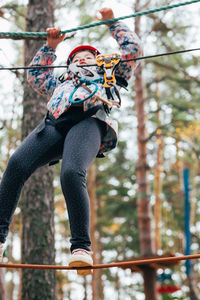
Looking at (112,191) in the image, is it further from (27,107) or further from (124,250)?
(27,107)

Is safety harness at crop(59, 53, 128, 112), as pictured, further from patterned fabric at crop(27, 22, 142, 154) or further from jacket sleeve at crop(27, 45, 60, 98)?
jacket sleeve at crop(27, 45, 60, 98)

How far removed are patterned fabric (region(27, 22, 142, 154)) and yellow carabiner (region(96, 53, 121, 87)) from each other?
6cm

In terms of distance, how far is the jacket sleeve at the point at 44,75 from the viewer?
2.42 meters

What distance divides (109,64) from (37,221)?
210cm

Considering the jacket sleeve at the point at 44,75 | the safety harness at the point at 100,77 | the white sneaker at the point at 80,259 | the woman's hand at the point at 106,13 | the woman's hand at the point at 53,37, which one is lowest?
the white sneaker at the point at 80,259

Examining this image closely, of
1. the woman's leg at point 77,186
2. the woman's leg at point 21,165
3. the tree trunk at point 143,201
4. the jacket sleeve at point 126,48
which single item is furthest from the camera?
the tree trunk at point 143,201

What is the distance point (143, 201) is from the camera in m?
6.61

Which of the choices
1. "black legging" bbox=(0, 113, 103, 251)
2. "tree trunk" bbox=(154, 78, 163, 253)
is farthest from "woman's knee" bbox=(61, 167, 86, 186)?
"tree trunk" bbox=(154, 78, 163, 253)

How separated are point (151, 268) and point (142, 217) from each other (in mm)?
1234

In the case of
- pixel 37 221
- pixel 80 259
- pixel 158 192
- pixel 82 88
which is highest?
pixel 158 192

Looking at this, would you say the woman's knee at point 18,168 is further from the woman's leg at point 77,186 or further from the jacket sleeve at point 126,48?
the jacket sleeve at point 126,48

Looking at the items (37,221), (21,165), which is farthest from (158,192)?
(21,165)

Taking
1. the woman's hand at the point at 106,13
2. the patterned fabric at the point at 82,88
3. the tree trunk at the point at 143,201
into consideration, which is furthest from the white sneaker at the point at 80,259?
the tree trunk at the point at 143,201

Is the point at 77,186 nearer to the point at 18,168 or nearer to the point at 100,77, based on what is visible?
the point at 18,168
